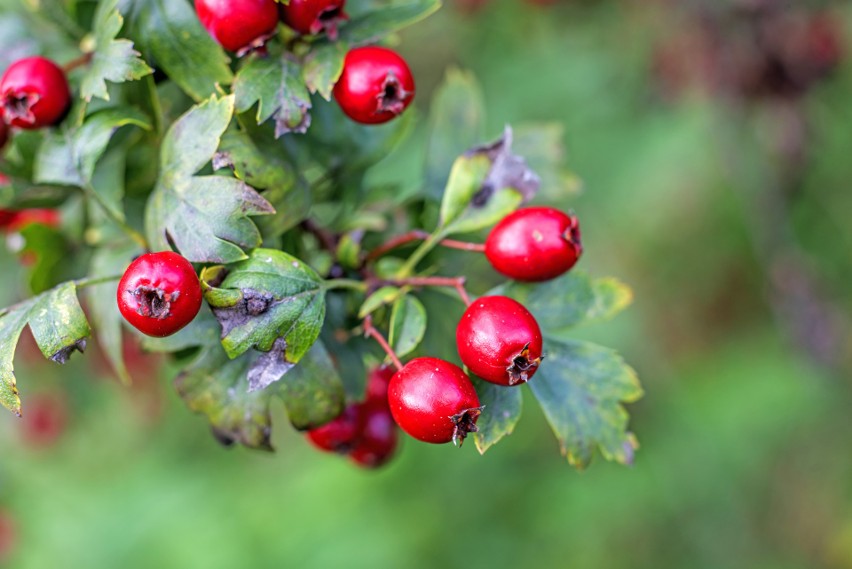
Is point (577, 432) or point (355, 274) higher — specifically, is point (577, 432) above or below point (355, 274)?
below

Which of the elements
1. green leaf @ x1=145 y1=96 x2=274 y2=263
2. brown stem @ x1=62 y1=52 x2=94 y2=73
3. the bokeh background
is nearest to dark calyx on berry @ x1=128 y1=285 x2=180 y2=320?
green leaf @ x1=145 y1=96 x2=274 y2=263

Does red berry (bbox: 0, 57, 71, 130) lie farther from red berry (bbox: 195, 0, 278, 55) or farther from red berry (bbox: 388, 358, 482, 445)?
red berry (bbox: 388, 358, 482, 445)

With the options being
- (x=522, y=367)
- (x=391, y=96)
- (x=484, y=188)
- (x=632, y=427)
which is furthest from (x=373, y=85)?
(x=632, y=427)

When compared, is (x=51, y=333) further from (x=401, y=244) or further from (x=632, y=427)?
(x=632, y=427)

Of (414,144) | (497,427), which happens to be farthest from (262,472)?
(497,427)

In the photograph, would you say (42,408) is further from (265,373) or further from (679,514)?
(679,514)

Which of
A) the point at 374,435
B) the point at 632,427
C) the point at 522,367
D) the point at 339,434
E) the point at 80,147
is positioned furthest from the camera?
the point at 632,427
